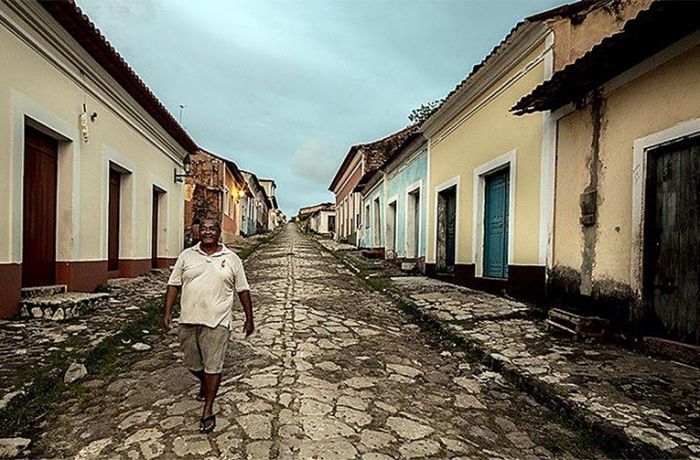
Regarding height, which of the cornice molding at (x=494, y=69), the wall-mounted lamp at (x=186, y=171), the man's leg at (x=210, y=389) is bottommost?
the man's leg at (x=210, y=389)

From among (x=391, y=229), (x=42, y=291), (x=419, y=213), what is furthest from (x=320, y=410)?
(x=391, y=229)

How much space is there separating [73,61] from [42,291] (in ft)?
10.7

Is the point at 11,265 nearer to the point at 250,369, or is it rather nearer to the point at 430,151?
the point at 250,369

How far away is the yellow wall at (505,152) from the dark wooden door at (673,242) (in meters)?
2.07

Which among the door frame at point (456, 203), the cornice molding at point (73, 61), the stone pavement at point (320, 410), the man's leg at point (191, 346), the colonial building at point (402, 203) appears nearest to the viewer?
the stone pavement at point (320, 410)

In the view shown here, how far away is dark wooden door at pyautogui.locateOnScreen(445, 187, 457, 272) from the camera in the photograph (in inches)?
431

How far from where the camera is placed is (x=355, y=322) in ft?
21.2

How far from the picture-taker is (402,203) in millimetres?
14414

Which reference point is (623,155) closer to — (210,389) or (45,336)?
(210,389)

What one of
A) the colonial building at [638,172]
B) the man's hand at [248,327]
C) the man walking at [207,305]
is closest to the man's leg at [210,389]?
the man walking at [207,305]

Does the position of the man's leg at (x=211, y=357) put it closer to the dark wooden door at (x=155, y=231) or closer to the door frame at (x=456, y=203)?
the door frame at (x=456, y=203)

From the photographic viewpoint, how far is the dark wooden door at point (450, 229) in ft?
35.9

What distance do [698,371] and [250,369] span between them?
149 inches

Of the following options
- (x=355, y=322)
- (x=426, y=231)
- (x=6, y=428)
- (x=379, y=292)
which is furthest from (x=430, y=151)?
(x=6, y=428)
